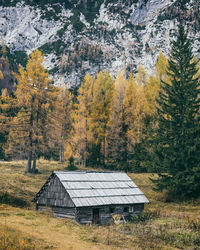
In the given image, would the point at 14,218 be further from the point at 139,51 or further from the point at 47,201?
the point at 139,51

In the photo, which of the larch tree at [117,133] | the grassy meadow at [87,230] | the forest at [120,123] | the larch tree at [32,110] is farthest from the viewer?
the larch tree at [117,133]

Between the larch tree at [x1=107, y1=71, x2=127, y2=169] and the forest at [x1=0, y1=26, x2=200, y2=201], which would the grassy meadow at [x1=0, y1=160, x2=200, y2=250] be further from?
the larch tree at [x1=107, y1=71, x2=127, y2=169]

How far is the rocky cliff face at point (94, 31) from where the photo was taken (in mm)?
140000

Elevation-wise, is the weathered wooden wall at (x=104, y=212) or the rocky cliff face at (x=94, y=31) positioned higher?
the rocky cliff face at (x=94, y=31)

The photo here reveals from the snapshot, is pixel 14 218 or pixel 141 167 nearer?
pixel 14 218

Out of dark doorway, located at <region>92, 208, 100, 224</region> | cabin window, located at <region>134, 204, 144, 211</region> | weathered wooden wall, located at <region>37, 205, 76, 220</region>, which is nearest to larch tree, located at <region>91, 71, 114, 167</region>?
cabin window, located at <region>134, 204, 144, 211</region>

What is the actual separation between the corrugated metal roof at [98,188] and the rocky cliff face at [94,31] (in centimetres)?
10772

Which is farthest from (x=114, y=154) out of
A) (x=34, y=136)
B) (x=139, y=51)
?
(x=139, y=51)

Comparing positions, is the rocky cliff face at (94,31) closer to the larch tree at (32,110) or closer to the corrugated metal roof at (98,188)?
the larch tree at (32,110)

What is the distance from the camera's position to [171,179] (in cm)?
3105

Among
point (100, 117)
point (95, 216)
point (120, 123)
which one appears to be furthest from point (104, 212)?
point (100, 117)

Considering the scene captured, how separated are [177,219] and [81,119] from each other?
86.4 ft

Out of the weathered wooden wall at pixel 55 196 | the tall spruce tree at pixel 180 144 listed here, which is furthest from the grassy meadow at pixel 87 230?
the tall spruce tree at pixel 180 144

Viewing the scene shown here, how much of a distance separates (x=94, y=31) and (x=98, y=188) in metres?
148
